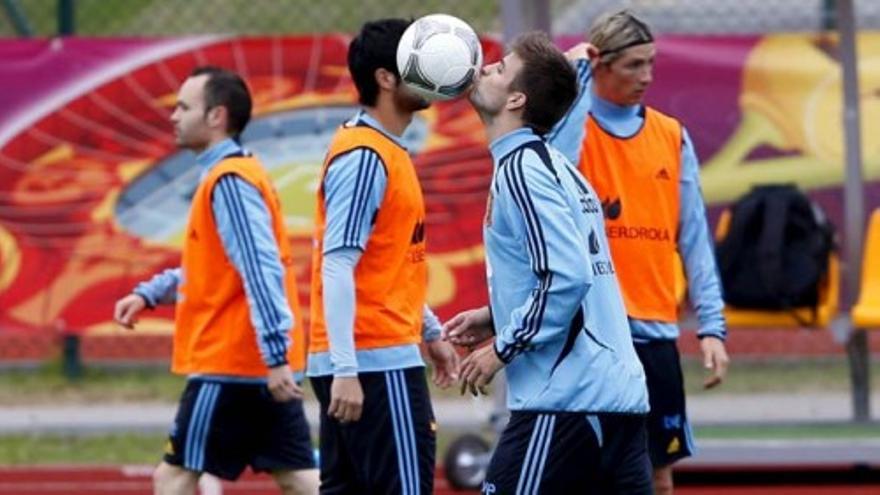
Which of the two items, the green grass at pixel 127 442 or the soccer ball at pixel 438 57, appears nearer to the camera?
the soccer ball at pixel 438 57

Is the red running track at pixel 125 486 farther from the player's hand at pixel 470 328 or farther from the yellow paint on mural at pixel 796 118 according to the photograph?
the player's hand at pixel 470 328

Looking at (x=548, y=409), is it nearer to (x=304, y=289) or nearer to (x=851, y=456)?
(x=851, y=456)

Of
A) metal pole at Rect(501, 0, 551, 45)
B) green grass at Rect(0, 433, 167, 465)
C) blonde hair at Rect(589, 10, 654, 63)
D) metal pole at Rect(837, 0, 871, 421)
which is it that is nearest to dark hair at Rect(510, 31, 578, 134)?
blonde hair at Rect(589, 10, 654, 63)

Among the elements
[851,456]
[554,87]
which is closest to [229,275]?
[554,87]

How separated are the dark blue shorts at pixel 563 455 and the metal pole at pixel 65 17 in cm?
745

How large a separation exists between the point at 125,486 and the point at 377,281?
4.16 m

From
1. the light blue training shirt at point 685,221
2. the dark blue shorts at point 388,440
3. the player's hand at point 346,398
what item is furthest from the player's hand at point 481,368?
the light blue training shirt at point 685,221

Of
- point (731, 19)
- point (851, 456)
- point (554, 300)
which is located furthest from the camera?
point (731, 19)

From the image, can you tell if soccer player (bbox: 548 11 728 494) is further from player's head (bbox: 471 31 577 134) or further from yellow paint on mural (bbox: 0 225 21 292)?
yellow paint on mural (bbox: 0 225 21 292)

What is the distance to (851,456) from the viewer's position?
32.3 feet

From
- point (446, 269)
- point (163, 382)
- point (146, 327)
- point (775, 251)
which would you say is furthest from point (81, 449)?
point (775, 251)

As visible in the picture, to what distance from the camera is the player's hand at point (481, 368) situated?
5.61m

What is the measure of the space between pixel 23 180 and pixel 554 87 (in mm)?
6935

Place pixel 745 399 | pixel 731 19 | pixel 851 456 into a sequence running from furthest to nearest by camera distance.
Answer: pixel 731 19
pixel 745 399
pixel 851 456
